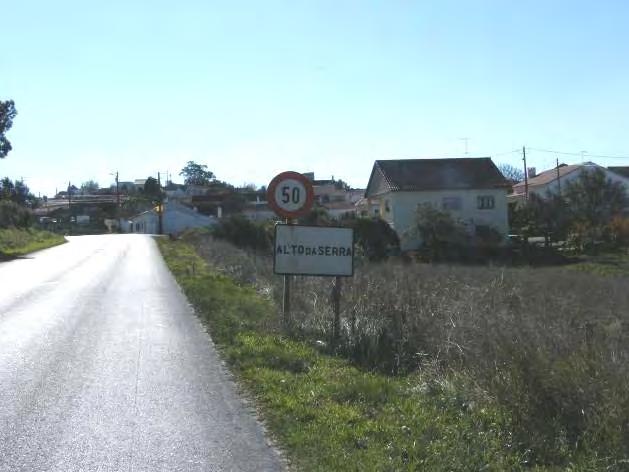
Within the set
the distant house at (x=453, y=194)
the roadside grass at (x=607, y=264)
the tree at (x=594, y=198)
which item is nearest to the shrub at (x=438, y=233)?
the distant house at (x=453, y=194)

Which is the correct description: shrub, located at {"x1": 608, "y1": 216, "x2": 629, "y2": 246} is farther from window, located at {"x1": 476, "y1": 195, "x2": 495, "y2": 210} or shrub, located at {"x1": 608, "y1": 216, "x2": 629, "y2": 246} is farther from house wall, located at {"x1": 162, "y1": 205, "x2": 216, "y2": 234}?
house wall, located at {"x1": 162, "y1": 205, "x2": 216, "y2": 234}

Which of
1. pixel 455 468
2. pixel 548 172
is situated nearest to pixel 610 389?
pixel 455 468

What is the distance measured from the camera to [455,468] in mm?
4832

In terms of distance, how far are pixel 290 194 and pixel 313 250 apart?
0.91 meters

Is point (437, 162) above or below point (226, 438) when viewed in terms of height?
above

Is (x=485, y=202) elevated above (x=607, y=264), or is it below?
above

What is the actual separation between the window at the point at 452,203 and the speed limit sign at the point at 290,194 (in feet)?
159

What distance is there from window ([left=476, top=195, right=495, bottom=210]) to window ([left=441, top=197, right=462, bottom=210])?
1.50 m

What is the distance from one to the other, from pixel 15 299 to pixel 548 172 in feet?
253

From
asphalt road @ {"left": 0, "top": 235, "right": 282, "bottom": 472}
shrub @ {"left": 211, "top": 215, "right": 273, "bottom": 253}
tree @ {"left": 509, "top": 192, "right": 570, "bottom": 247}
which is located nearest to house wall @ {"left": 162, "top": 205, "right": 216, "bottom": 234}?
shrub @ {"left": 211, "top": 215, "right": 273, "bottom": 253}

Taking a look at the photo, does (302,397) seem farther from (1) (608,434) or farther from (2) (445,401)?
(1) (608,434)

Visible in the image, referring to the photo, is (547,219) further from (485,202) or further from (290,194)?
(290,194)

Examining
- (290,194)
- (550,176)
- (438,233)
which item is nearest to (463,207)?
(438,233)

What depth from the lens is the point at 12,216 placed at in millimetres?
60375
